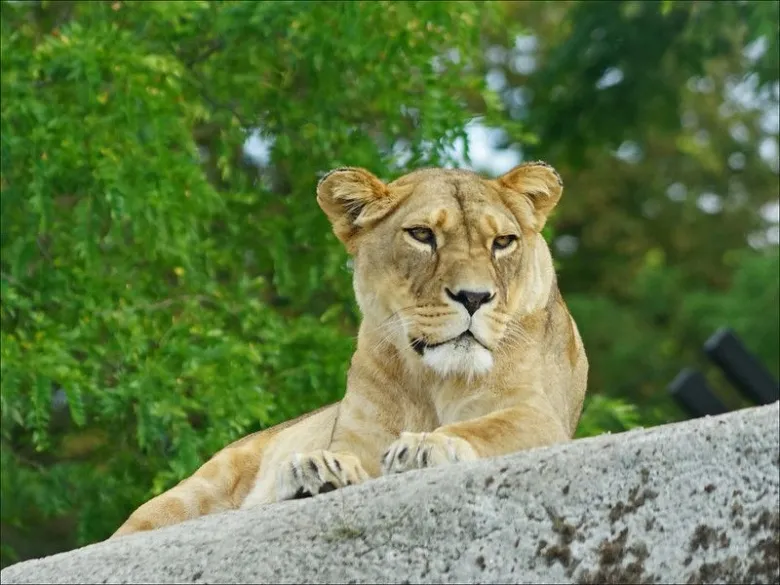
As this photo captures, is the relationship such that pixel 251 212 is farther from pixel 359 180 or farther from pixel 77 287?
pixel 359 180

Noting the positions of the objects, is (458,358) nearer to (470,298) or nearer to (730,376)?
(470,298)

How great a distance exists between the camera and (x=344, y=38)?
→ 35.8ft

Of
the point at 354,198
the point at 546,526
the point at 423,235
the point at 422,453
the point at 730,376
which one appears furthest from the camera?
the point at 730,376

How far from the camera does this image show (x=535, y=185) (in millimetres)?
5773

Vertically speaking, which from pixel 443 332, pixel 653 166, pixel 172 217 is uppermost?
pixel 443 332

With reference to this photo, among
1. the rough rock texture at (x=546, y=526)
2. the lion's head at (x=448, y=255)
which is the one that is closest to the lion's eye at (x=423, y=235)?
the lion's head at (x=448, y=255)

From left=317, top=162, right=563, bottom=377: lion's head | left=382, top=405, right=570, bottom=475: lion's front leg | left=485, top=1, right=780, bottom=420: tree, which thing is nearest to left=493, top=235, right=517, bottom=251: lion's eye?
left=317, top=162, right=563, bottom=377: lion's head

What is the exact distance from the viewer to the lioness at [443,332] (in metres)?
5.18

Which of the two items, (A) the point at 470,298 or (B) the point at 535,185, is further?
(B) the point at 535,185

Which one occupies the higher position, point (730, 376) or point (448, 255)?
point (448, 255)

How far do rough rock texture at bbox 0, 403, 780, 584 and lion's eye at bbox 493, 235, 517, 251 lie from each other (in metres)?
1.32

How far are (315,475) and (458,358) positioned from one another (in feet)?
2.16

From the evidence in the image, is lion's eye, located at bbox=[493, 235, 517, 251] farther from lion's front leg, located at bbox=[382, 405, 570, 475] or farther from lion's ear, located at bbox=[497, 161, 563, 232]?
lion's front leg, located at bbox=[382, 405, 570, 475]

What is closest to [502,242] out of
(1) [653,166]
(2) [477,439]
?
(2) [477,439]
